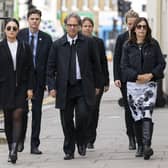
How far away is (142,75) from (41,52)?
170 centimetres

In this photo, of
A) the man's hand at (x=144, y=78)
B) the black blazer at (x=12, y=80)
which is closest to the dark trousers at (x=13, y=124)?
the black blazer at (x=12, y=80)

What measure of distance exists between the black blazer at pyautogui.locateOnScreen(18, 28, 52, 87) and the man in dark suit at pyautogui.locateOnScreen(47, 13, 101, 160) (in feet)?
1.87

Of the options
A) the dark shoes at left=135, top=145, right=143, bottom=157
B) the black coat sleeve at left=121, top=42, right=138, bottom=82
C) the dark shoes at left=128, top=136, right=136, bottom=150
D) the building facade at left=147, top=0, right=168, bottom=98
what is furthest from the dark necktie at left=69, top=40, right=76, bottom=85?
the building facade at left=147, top=0, right=168, bottom=98

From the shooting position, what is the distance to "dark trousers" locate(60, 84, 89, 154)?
403 inches

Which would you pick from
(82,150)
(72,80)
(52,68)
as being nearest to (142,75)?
(72,80)

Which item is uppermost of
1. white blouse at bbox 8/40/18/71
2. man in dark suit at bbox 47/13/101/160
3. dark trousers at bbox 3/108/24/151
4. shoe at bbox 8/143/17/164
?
white blouse at bbox 8/40/18/71

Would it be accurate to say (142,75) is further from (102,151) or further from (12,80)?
(12,80)

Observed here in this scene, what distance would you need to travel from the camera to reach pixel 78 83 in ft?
33.6

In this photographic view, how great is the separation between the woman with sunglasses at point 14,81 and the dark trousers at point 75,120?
544 millimetres

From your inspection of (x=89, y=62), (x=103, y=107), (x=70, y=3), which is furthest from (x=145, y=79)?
(x=70, y=3)

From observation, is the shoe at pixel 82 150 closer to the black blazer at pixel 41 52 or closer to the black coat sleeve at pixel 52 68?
the black coat sleeve at pixel 52 68

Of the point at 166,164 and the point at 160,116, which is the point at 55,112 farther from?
the point at 166,164

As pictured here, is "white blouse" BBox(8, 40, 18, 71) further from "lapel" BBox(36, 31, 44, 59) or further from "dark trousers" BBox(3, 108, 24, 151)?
"lapel" BBox(36, 31, 44, 59)

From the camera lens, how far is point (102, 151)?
11.1 metres
